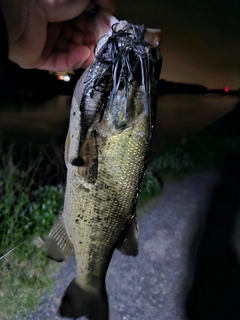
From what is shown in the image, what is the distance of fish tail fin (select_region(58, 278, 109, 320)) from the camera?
1.37 meters

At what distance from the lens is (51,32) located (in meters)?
1.41

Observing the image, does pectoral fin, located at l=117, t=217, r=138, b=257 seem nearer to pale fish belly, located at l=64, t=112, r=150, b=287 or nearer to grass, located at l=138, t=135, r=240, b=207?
pale fish belly, located at l=64, t=112, r=150, b=287

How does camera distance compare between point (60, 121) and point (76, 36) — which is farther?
point (60, 121)

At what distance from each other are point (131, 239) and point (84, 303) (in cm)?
35

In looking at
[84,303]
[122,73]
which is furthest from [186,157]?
[122,73]

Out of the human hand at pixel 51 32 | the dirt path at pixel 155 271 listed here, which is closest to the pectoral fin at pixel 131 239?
the human hand at pixel 51 32

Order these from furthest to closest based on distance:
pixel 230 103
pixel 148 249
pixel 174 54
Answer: pixel 230 103 → pixel 174 54 → pixel 148 249

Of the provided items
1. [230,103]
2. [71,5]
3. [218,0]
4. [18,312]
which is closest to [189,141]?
[230,103]

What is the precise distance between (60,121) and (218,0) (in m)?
2.14

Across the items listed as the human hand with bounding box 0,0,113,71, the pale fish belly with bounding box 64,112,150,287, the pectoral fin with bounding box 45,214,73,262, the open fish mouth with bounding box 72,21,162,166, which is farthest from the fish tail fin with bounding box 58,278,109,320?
the human hand with bounding box 0,0,113,71

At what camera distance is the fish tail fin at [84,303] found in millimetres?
1372

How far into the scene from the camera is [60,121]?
406cm

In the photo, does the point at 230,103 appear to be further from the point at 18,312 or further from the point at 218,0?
the point at 18,312

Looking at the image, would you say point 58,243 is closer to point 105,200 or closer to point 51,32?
point 105,200
